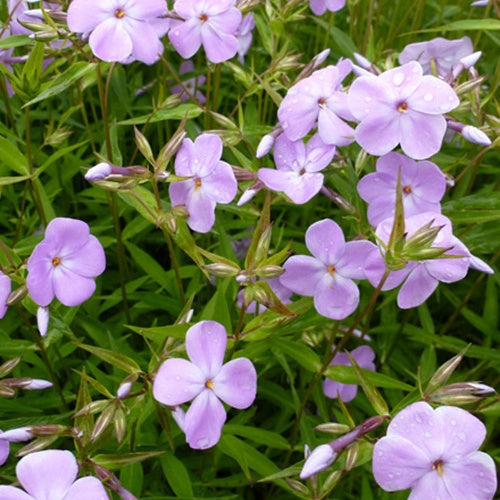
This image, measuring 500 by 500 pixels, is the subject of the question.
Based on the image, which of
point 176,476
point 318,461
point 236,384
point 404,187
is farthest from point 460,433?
point 176,476

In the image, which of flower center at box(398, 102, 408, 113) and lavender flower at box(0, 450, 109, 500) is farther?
flower center at box(398, 102, 408, 113)

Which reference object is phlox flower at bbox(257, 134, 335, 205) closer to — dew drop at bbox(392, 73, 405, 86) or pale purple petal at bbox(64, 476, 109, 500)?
dew drop at bbox(392, 73, 405, 86)

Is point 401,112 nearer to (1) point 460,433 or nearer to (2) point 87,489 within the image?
(1) point 460,433

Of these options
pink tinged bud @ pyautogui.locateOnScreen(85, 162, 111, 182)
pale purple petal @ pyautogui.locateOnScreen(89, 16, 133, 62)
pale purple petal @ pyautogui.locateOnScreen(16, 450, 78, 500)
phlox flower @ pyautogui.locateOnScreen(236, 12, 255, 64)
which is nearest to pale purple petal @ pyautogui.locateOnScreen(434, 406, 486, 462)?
pale purple petal @ pyautogui.locateOnScreen(16, 450, 78, 500)

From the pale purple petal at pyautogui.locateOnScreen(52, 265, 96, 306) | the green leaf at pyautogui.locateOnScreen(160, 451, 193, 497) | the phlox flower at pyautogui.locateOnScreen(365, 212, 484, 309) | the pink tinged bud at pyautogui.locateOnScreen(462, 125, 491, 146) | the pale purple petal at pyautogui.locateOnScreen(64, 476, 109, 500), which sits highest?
the pink tinged bud at pyautogui.locateOnScreen(462, 125, 491, 146)

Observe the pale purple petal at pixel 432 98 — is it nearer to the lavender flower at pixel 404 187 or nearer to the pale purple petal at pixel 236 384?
the lavender flower at pixel 404 187

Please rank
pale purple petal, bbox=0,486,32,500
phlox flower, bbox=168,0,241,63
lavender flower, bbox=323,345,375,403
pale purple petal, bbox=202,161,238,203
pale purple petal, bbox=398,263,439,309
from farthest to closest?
lavender flower, bbox=323,345,375,403 → phlox flower, bbox=168,0,241,63 → pale purple petal, bbox=202,161,238,203 → pale purple petal, bbox=398,263,439,309 → pale purple petal, bbox=0,486,32,500

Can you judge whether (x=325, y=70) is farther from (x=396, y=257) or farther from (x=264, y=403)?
(x=264, y=403)
